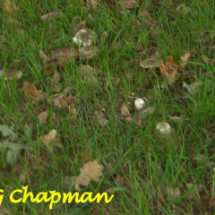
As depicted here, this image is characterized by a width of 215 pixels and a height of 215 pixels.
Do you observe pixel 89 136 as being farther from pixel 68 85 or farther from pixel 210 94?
pixel 210 94

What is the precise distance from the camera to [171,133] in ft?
8.87

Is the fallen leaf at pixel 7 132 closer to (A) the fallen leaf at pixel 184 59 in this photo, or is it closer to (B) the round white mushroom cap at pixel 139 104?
(B) the round white mushroom cap at pixel 139 104

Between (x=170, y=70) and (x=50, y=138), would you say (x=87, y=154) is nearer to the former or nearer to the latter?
(x=50, y=138)

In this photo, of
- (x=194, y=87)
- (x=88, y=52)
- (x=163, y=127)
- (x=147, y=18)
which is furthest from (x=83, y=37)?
(x=163, y=127)

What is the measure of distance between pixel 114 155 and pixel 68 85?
31.0 inches

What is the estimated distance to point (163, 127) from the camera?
8.84 feet

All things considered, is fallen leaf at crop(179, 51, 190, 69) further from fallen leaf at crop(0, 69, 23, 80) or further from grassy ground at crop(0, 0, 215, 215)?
fallen leaf at crop(0, 69, 23, 80)

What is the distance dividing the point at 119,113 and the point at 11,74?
0.98 meters

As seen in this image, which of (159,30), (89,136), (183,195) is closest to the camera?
(183,195)

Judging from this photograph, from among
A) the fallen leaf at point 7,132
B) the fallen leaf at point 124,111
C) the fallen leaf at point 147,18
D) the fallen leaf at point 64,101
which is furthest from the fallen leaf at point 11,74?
the fallen leaf at point 147,18

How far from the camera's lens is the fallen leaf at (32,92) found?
9.81 feet

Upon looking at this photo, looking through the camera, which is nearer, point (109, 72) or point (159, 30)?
point (109, 72)

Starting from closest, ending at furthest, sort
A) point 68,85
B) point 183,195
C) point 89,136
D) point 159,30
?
point 183,195 → point 89,136 → point 68,85 → point 159,30

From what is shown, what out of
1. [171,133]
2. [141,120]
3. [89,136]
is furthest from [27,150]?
[171,133]
